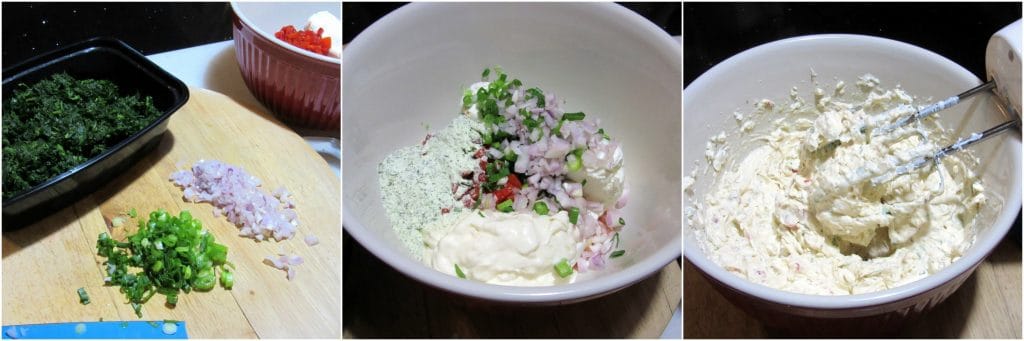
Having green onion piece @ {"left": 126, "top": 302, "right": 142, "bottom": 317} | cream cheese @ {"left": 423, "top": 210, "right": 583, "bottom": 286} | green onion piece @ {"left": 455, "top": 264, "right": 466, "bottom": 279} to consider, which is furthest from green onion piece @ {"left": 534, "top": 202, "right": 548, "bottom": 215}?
green onion piece @ {"left": 126, "top": 302, "right": 142, "bottom": 317}

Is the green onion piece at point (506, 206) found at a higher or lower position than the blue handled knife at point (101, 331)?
higher

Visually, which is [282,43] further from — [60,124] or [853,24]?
[853,24]

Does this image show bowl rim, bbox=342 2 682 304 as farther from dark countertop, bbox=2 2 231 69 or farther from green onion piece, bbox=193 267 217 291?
dark countertop, bbox=2 2 231 69

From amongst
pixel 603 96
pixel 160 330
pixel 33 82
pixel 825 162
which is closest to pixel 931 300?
pixel 825 162

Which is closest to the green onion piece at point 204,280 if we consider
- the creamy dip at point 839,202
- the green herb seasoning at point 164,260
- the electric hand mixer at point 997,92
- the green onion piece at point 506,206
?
the green herb seasoning at point 164,260

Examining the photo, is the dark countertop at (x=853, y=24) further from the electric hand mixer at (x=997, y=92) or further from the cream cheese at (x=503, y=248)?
the cream cheese at (x=503, y=248)
